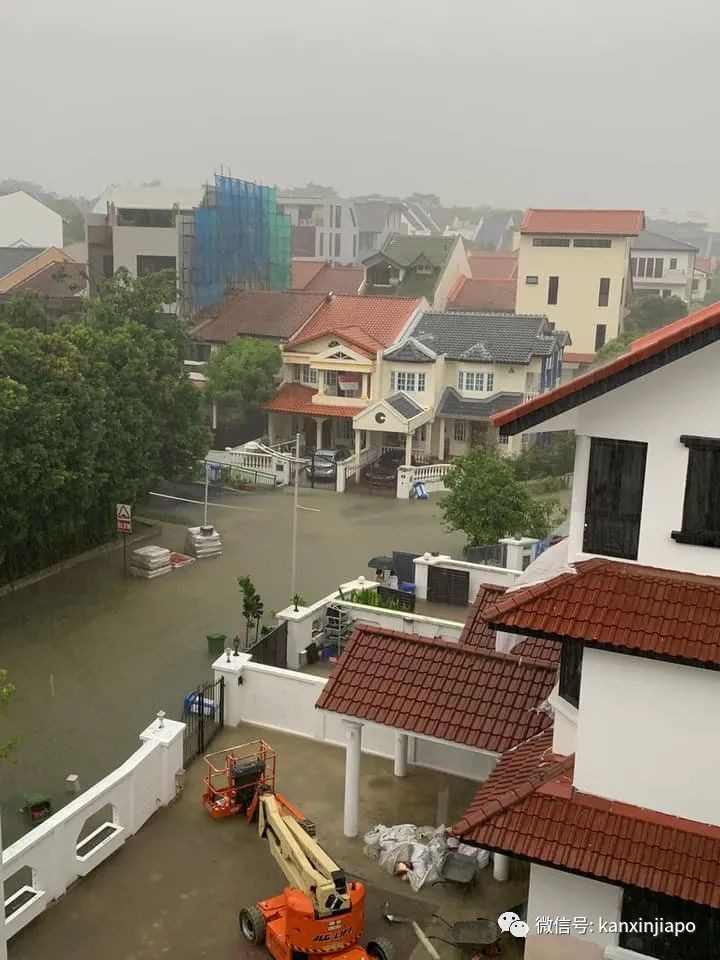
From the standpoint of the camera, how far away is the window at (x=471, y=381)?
40375 millimetres

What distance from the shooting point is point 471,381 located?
133 feet

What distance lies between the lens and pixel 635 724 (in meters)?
9.35

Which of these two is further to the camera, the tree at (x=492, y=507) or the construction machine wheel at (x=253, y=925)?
the tree at (x=492, y=507)

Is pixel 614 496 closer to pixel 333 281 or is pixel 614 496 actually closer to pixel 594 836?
pixel 594 836

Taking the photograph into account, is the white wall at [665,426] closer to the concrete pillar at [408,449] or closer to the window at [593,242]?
the concrete pillar at [408,449]

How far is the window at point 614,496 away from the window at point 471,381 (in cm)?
3109

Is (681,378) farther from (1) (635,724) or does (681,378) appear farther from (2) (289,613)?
(2) (289,613)

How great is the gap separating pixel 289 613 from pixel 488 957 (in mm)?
9610

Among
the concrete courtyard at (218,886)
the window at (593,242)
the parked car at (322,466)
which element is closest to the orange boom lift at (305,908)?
the concrete courtyard at (218,886)

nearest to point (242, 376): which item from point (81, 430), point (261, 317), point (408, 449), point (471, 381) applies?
point (261, 317)

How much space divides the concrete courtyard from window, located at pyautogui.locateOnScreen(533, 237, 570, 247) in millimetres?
44394

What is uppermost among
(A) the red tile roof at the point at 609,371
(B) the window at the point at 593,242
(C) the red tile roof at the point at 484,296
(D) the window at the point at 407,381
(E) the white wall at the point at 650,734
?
(B) the window at the point at 593,242

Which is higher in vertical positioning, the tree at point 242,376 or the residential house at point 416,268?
the residential house at point 416,268

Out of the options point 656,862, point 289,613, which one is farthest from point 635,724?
point 289,613
